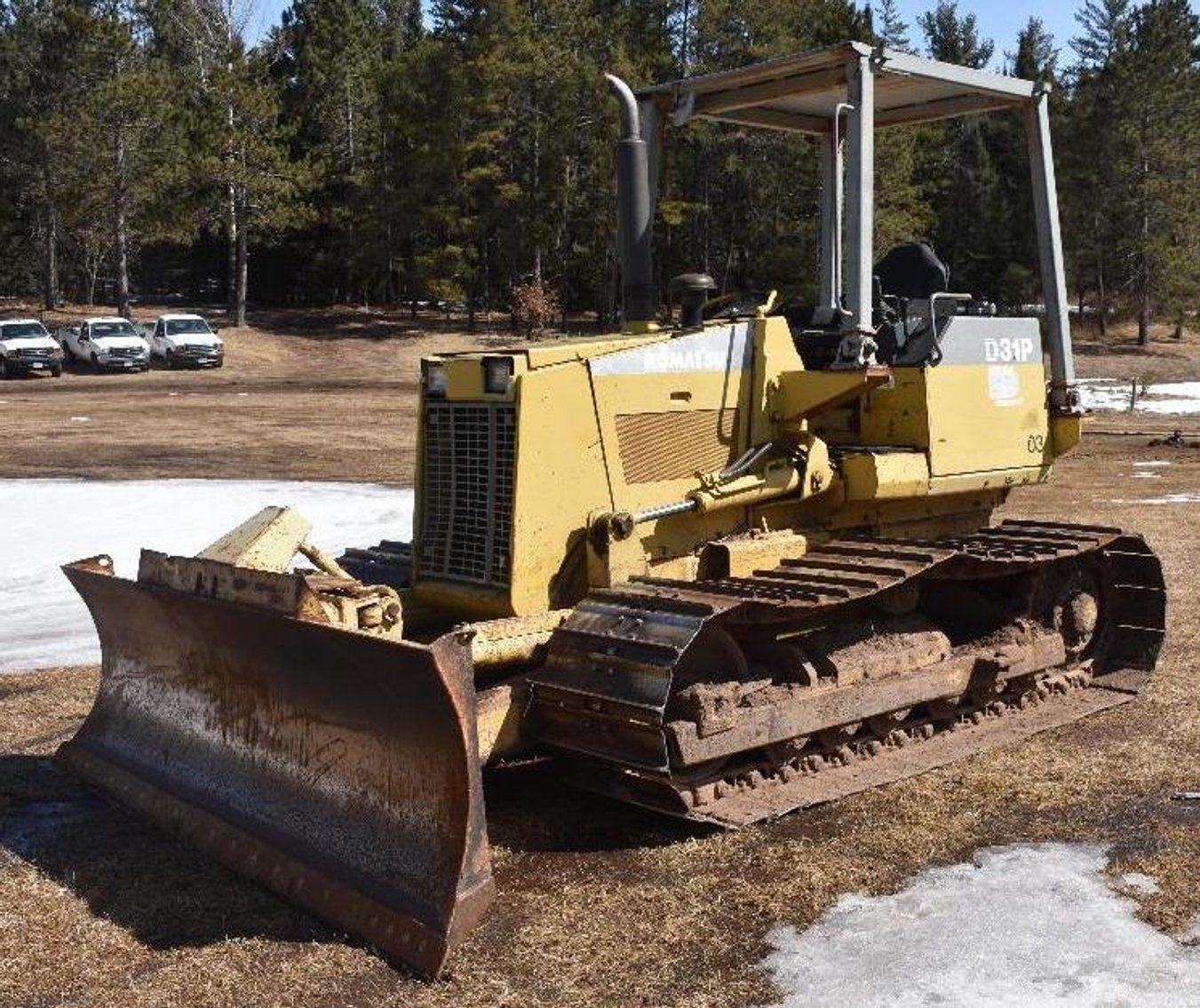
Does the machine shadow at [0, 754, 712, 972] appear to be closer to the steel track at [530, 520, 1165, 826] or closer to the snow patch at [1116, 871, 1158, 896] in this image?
the steel track at [530, 520, 1165, 826]

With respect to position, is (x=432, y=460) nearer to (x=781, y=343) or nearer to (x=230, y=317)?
(x=781, y=343)

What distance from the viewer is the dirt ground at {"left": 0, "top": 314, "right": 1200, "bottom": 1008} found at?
4.63 m

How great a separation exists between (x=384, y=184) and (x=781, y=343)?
156ft

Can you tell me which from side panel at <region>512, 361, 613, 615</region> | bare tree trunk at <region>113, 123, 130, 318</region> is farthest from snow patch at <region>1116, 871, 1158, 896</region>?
bare tree trunk at <region>113, 123, 130, 318</region>

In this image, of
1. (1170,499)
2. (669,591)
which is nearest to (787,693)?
(669,591)

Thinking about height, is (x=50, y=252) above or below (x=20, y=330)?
above

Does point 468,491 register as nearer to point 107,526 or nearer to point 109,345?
point 107,526

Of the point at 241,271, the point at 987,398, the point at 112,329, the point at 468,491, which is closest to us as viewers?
the point at 468,491

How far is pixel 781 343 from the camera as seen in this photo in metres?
7.01

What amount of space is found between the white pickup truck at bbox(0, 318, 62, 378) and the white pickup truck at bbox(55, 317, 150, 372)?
1.16 metres

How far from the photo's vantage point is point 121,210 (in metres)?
47.6

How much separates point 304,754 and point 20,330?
1468 inches

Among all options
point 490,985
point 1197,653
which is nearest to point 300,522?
point 490,985

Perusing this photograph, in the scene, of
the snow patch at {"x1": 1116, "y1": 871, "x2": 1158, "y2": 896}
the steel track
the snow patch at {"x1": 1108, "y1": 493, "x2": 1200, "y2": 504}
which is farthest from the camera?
the snow patch at {"x1": 1108, "y1": 493, "x2": 1200, "y2": 504}
